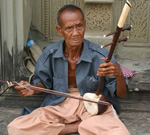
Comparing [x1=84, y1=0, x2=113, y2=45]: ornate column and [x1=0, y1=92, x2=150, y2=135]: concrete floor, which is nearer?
[x1=0, y1=92, x2=150, y2=135]: concrete floor

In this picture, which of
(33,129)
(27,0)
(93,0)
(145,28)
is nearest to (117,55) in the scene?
(145,28)

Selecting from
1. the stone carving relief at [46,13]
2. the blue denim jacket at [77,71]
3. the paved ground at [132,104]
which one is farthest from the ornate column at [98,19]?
the blue denim jacket at [77,71]

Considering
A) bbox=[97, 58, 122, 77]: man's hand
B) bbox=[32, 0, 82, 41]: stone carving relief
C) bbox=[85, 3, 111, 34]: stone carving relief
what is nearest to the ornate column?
bbox=[85, 3, 111, 34]: stone carving relief

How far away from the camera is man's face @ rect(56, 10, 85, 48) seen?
2598 millimetres

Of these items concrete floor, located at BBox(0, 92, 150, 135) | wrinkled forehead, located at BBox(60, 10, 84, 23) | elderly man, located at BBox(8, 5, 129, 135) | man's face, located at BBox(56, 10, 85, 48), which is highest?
wrinkled forehead, located at BBox(60, 10, 84, 23)

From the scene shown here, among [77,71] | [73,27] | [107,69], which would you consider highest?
[73,27]

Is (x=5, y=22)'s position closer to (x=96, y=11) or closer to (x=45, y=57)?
(x=45, y=57)

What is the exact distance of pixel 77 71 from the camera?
2775 mm

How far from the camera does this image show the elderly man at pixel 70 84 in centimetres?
257

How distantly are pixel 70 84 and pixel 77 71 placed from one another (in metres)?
0.18

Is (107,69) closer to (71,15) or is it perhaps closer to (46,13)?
(71,15)

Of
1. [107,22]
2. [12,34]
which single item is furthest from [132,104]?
[12,34]

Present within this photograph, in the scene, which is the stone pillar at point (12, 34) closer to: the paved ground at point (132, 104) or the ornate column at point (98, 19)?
the paved ground at point (132, 104)

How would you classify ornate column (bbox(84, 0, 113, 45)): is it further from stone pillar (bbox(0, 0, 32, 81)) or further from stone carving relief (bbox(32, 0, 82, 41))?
stone pillar (bbox(0, 0, 32, 81))
